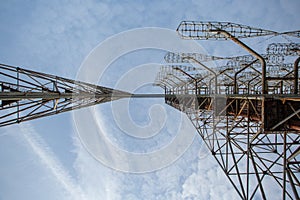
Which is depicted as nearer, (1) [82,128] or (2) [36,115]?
(2) [36,115]

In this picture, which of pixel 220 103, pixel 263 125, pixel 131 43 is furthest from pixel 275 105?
pixel 131 43

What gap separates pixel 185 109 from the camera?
20375 millimetres

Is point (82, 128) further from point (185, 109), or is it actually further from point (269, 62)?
point (269, 62)

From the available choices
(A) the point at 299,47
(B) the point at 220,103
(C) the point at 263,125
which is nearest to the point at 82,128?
(B) the point at 220,103

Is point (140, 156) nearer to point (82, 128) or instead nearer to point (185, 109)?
point (185, 109)

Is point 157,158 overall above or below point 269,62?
below

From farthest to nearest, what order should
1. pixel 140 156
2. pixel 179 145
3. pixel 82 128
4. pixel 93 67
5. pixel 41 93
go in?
pixel 140 156 < pixel 179 145 < pixel 82 128 < pixel 93 67 < pixel 41 93

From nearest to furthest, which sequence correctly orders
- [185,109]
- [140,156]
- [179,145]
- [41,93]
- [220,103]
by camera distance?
[41,93]
[220,103]
[179,145]
[185,109]
[140,156]

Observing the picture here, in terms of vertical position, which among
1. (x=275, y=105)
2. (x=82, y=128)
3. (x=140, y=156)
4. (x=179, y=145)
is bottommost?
(x=140, y=156)

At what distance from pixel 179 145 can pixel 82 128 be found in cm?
834

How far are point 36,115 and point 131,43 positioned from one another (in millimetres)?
8844

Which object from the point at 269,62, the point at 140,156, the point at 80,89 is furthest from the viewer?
the point at 269,62

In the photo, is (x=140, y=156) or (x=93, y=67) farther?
(x=140, y=156)

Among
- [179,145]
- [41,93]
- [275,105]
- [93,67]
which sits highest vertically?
[93,67]
